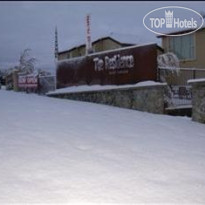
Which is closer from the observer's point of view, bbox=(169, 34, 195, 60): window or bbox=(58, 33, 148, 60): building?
bbox=(169, 34, 195, 60): window

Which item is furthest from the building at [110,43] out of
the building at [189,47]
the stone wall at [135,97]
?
the stone wall at [135,97]

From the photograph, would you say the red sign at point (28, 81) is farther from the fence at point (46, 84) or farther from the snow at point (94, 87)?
the snow at point (94, 87)

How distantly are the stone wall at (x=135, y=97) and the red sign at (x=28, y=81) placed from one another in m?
7.18

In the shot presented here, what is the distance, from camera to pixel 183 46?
69.8 feet

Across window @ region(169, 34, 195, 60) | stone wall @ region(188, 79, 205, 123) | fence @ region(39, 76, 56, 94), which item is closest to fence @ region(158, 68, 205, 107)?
stone wall @ region(188, 79, 205, 123)

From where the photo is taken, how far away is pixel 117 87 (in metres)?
14.8

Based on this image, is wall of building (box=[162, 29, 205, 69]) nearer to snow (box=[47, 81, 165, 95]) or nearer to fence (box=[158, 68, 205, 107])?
fence (box=[158, 68, 205, 107])

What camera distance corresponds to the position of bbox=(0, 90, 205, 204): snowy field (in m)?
5.01

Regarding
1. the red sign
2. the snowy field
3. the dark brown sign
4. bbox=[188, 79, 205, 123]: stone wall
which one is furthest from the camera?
the red sign

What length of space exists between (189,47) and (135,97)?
8.35 m

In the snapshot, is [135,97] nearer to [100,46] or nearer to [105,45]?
[105,45]

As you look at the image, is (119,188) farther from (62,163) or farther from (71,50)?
(71,50)

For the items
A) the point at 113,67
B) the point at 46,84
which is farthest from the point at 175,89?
the point at 46,84

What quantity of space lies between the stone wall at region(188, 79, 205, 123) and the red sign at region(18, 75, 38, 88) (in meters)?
12.6
